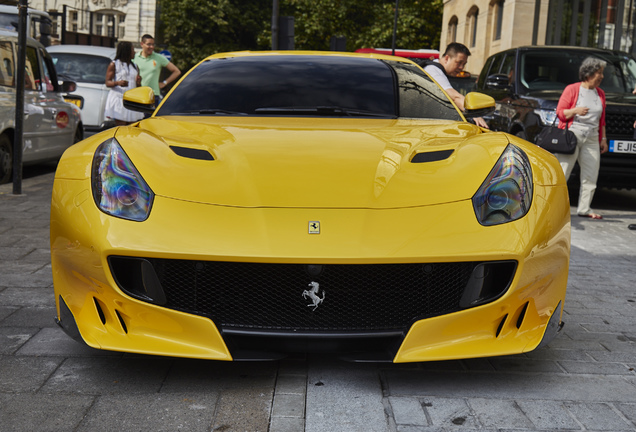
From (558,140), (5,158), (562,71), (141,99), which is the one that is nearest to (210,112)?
(141,99)

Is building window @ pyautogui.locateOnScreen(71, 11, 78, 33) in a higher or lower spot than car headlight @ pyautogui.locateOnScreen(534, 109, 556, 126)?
higher

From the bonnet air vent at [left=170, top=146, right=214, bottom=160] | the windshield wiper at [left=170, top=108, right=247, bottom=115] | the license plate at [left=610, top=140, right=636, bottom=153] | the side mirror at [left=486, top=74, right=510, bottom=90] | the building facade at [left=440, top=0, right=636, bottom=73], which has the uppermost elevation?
the building facade at [left=440, top=0, right=636, bottom=73]

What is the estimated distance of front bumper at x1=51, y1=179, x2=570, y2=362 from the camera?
2.99 m

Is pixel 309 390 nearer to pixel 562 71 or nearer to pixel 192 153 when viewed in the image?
pixel 192 153

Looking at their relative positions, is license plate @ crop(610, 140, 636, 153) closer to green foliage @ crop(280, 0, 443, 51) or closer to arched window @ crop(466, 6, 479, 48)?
arched window @ crop(466, 6, 479, 48)

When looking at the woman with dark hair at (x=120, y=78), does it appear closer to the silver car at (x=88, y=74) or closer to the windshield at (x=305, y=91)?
the silver car at (x=88, y=74)

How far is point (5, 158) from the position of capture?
962 centimetres

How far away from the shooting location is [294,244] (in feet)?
9.86

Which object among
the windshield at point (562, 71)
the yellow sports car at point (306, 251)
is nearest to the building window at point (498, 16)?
the windshield at point (562, 71)

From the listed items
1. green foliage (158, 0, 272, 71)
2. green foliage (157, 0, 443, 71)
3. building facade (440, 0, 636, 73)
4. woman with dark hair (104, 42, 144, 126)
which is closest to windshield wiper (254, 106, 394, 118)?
woman with dark hair (104, 42, 144, 126)

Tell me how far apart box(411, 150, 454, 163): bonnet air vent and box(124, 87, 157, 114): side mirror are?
→ 68.3 inches

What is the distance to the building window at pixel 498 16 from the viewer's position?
92.3ft

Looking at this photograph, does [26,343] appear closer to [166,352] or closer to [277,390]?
[166,352]

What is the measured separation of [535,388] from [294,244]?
1.10 m
